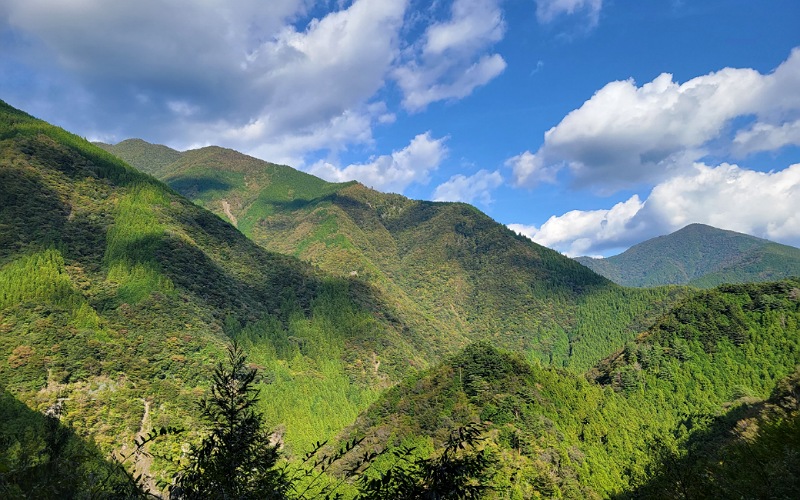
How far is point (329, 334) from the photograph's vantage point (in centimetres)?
19250

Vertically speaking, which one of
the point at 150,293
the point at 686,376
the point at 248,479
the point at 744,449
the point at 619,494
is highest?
the point at 150,293

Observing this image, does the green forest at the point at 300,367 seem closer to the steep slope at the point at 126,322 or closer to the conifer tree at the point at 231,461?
the steep slope at the point at 126,322

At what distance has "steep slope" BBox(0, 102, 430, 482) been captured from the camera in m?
106

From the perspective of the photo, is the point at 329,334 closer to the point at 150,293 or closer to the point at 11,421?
the point at 150,293

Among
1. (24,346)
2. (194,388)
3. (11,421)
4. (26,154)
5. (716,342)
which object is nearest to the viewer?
(11,421)

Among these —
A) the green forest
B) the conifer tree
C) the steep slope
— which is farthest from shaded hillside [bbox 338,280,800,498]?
the conifer tree

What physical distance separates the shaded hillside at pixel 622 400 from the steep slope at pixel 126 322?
156 ft

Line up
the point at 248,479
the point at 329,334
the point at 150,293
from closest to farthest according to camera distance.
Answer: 1. the point at 248,479
2. the point at 150,293
3. the point at 329,334

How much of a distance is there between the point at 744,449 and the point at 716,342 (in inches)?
5378

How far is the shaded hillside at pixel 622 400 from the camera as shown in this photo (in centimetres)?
7825

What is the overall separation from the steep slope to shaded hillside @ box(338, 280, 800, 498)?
4742 centimetres

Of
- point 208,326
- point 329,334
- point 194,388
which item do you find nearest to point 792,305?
point 329,334

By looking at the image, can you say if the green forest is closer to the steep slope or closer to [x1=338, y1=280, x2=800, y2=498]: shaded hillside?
[x1=338, y1=280, x2=800, y2=498]: shaded hillside

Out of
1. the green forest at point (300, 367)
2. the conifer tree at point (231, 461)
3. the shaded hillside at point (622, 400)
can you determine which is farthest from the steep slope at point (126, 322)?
the conifer tree at point (231, 461)
